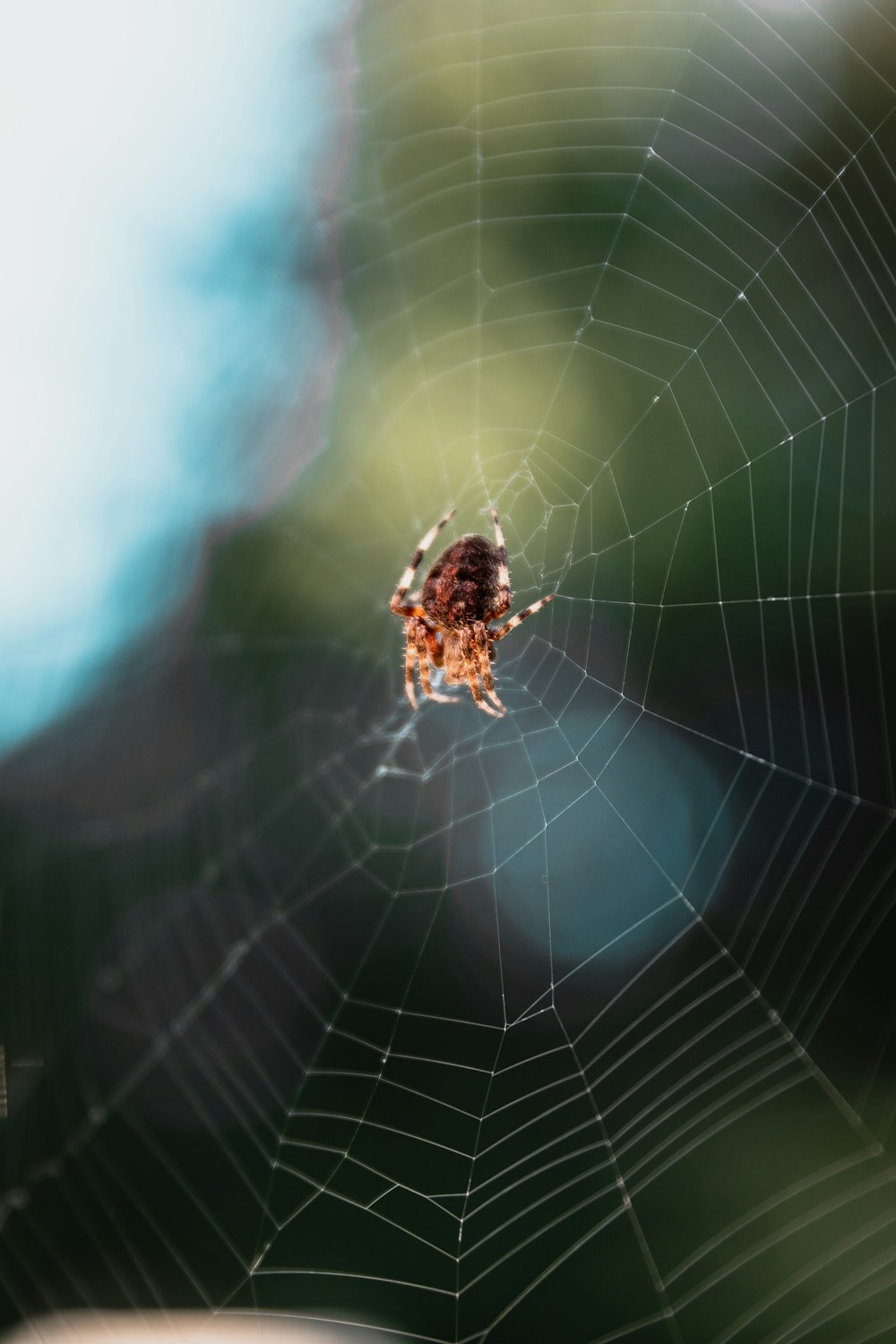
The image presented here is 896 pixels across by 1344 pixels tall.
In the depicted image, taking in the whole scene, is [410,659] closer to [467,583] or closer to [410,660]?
[410,660]

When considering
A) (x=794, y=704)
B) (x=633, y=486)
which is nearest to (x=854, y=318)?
(x=633, y=486)

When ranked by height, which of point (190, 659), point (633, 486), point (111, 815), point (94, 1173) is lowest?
point (94, 1173)

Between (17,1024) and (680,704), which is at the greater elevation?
(680,704)

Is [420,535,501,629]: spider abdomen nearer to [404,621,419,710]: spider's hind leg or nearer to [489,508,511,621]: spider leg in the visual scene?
[489,508,511,621]: spider leg

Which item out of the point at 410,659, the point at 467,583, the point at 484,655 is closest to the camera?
the point at 467,583

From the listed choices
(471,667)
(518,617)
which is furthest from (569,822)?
(518,617)

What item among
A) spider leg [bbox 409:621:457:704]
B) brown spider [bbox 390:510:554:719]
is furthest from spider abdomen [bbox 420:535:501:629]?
spider leg [bbox 409:621:457:704]

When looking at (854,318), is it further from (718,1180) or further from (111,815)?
(111,815)
